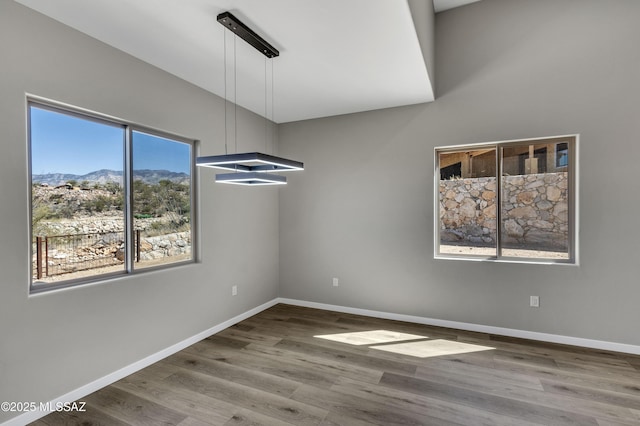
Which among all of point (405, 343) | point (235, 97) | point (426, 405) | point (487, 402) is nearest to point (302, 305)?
point (405, 343)

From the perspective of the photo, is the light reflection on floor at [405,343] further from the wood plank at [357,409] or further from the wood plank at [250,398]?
the wood plank at [250,398]

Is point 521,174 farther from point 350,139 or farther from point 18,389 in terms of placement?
point 18,389

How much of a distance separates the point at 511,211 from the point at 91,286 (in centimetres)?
440

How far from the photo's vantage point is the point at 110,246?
271 cm

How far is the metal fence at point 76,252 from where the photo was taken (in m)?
2.25

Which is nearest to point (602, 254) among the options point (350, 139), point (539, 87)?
point (539, 87)

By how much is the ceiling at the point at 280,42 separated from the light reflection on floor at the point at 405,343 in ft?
9.43

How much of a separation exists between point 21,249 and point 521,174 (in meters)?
4.76

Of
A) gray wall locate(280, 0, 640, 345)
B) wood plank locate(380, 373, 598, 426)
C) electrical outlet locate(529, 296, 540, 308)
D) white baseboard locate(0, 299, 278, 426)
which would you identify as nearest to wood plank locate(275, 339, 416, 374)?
wood plank locate(380, 373, 598, 426)

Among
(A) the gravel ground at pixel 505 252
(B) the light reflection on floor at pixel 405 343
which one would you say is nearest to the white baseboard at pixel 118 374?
(B) the light reflection on floor at pixel 405 343

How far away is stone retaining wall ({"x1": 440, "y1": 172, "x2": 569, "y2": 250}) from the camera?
3.39 metres

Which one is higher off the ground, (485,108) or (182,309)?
(485,108)

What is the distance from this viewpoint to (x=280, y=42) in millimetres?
2496

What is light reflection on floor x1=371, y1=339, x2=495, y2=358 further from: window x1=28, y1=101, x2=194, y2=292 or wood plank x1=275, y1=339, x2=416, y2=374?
window x1=28, y1=101, x2=194, y2=292
